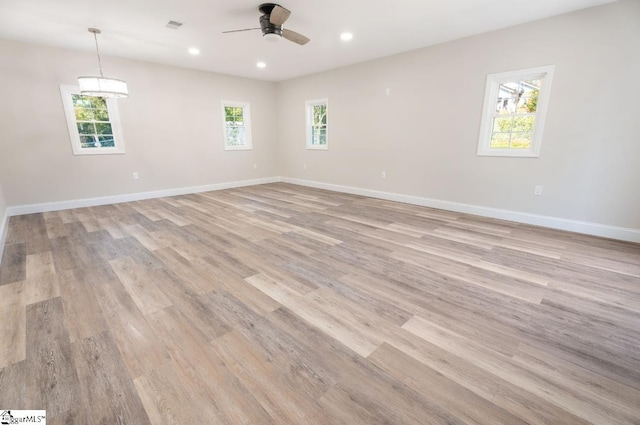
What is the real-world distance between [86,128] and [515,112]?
7.34 metres

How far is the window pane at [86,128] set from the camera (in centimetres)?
501

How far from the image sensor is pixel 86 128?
507cm

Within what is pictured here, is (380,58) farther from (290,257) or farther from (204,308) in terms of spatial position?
(204,308)

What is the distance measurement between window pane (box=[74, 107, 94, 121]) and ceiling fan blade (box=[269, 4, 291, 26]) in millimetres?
4179

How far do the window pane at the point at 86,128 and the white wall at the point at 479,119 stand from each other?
15.5 ft

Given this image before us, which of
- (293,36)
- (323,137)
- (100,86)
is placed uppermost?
(293,36)

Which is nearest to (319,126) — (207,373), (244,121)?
(244,121)

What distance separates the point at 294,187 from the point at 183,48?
373 centimetres

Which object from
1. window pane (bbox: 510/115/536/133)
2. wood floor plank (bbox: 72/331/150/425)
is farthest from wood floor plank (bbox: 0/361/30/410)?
window pane (bbox: 510/115/536/133)

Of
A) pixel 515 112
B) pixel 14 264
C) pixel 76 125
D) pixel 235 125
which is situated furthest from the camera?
pixel 235 125

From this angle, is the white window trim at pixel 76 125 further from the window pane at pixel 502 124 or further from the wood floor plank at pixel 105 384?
the window pane at pixel 502 124

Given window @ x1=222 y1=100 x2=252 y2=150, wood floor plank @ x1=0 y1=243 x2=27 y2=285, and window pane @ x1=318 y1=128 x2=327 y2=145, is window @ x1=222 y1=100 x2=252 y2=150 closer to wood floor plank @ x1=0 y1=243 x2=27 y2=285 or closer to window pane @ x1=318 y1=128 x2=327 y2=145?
window pane @ x1=318 y1=128 x2=327 y2=145

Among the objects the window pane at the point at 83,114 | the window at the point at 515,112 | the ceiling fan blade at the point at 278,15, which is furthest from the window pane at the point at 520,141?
the window pane at the point at 83,114

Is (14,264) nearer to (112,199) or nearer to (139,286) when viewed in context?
(139,286)
